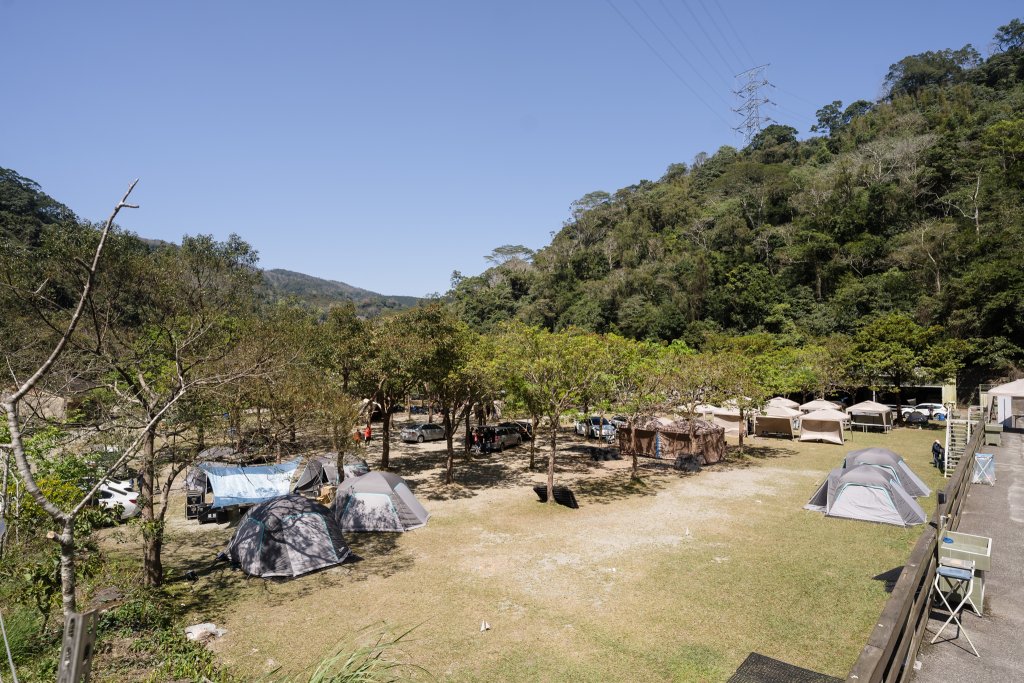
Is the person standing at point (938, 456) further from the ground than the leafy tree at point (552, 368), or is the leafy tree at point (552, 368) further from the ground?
the leafy tree at point (552, 368)

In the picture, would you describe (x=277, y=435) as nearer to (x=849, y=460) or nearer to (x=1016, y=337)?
(x=849, y=460)

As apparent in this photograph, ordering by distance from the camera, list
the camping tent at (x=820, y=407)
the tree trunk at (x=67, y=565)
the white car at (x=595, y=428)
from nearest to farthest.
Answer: the tree trunk at (x=67, y=565) < the camping tent at (x=820, y=407) < the white car at (x=595, y=428)

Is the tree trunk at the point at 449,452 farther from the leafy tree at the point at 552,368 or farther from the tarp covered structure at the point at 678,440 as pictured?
the tarp covered structure at the point at 678,440

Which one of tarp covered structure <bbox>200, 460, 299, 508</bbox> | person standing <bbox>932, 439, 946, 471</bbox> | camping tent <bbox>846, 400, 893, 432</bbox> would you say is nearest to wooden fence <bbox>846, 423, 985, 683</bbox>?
tarp covered structure <bbox>200, 460, 299, 508</bbox>

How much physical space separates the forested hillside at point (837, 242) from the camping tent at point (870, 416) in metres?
13.2

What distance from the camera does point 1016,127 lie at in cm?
5309

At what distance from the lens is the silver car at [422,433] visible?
30.5 metres

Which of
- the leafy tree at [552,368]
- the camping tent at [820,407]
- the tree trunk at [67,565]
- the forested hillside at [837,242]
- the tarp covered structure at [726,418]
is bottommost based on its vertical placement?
the tarp covered structure at [726,418]

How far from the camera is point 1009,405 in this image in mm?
28047

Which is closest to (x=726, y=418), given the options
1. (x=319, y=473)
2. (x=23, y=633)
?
(x=319, y=473)

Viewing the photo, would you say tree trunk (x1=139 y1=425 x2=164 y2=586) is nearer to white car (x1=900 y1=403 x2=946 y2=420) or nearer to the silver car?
the silver car

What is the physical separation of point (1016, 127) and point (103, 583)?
7691 centimetres

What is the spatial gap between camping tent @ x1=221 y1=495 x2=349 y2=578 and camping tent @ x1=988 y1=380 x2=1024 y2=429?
29.0 meters

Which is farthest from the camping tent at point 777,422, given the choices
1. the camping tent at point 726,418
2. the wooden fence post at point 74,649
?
the wooden fence post at point 74,649
